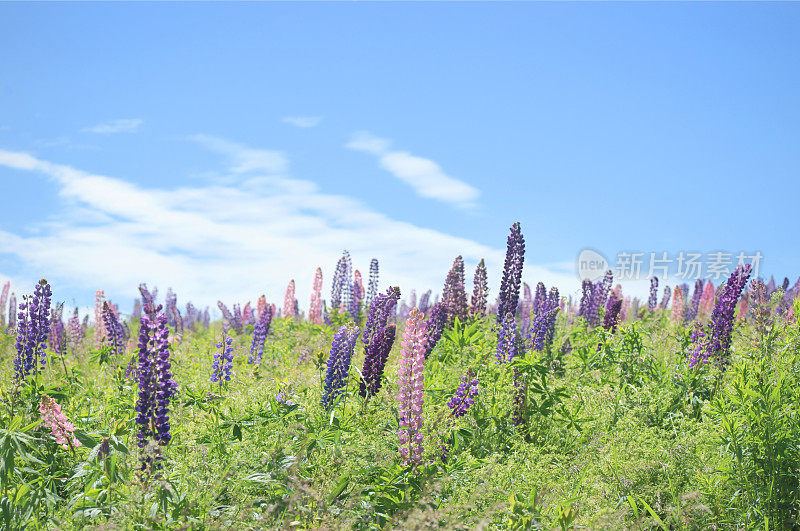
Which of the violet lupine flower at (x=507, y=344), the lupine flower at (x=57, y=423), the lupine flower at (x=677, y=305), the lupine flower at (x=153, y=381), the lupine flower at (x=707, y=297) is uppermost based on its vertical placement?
the lupine flower at (x=707, y=297)

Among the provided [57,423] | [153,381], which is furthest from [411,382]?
[57,423]

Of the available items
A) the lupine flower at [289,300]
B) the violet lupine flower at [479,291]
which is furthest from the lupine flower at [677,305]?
the lupine flower at [289,300]

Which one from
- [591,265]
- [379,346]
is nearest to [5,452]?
[379,346]

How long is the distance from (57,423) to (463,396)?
10.6 ft

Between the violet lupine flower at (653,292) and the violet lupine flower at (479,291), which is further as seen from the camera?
the violet lupine flower at (653,292)

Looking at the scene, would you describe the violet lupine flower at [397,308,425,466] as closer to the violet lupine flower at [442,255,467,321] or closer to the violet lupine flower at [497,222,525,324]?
the violet lupine flower at [497,222,525,324]

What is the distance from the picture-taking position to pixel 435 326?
31.0 ft

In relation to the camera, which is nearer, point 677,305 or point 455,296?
point 455,296

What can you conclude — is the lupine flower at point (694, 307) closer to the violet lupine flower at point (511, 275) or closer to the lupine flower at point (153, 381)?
the violet lupine flower at point (511, 275)

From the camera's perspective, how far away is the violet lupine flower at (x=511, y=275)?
928cm

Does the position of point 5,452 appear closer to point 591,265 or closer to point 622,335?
point 622,335

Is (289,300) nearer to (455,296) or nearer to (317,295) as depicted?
(317,295)

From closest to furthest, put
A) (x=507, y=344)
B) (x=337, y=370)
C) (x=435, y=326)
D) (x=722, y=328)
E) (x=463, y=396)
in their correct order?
(x=463, y=396) → (x=337, y=370) → (x=507, y=344) → (x=722, y=328) → (x=435, y=326)

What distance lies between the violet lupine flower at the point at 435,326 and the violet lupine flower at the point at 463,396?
2559mm
